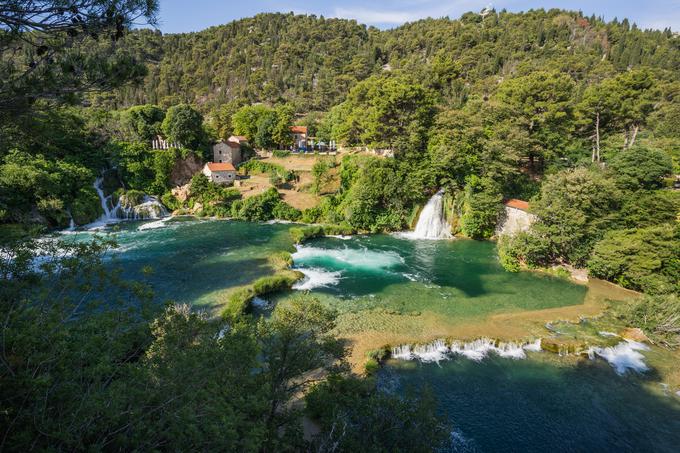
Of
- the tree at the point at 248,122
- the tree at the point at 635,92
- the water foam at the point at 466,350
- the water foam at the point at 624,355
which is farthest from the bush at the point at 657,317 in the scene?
the tree at the point at 248,122

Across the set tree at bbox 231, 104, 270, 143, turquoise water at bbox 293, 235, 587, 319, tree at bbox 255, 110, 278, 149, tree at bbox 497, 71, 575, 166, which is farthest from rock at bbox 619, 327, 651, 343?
tree at bbox 231, 104, 270, 143

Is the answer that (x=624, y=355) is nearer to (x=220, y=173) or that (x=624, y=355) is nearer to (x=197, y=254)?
(x=197, y=254)

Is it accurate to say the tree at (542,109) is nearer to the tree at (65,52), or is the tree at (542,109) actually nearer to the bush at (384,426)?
the bush at (384,426)

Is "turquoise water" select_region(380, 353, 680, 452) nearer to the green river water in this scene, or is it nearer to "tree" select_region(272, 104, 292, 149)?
the green river water

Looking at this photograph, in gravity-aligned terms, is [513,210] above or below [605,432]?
above

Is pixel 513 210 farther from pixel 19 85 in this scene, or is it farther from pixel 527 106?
pixel 19 85

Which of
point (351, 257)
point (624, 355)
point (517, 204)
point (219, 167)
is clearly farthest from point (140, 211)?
point (624, 355)

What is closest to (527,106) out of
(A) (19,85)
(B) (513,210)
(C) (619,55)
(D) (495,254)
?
(B) (513,210)

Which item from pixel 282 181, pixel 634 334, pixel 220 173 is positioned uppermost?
pixel 220 173
